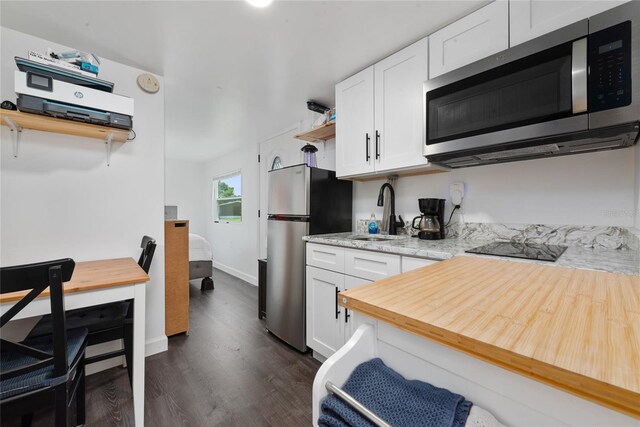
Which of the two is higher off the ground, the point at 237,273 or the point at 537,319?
the point at 537,319

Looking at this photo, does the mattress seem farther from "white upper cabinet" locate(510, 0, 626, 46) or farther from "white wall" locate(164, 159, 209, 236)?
"white upper cabinet" locate(510, 0, 626, 46)

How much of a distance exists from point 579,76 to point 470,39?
24.4 inches

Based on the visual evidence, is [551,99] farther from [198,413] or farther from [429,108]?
[198,413]

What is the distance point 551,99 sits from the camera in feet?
3.78

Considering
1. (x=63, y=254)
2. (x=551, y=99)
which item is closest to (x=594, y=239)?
(x=551, y=99)

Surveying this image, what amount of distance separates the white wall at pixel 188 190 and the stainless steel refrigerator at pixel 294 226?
4.51 m

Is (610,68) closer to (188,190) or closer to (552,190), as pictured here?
(552,190)

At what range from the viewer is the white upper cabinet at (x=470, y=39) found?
1.36 metres

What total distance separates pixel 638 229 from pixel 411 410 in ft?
4.63

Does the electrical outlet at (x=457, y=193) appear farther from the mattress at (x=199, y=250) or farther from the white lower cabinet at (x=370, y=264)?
the mattress at (x=199, y=250)

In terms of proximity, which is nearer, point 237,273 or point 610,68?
point 610,68

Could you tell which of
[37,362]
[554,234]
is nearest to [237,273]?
[37,362]

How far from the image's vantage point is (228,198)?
5234mm

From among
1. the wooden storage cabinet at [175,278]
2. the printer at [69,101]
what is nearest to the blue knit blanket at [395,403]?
the printer at [69,101]
